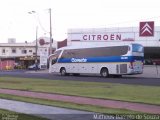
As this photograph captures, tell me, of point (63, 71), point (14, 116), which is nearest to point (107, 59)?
point (63, 71)

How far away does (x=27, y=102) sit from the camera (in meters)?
17.5

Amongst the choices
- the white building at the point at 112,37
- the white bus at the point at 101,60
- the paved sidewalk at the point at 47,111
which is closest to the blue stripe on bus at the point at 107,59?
the white bus at the point at 101,60

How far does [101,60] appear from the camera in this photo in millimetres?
44188

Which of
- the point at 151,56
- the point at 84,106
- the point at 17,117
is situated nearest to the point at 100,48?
the point at 84,106

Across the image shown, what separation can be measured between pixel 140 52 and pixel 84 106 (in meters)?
28.3

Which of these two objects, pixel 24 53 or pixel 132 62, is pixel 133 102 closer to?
pixel 132 62

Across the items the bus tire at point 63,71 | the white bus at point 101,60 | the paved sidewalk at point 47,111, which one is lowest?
the paved sidewalk at point 47,111

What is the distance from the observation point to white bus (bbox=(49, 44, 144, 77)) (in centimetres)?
4184

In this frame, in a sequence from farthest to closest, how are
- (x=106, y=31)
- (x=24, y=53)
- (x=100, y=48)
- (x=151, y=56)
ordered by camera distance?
(x=24, y=53) → (x=151, y=56) → (x=106, y=31) → (x=100, y=48)

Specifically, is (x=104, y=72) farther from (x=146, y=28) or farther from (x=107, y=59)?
(x=146, y=28)

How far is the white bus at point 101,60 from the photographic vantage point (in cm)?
4184

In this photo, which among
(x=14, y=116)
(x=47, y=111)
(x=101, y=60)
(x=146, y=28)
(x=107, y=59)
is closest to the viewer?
(x=14, y=116)

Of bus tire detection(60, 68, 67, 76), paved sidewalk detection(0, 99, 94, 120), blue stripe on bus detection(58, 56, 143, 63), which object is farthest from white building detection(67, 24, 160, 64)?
paved sidewalk detection(0, 99, 94, 120)

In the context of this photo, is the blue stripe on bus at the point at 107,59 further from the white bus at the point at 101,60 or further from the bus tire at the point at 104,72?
the bus tire at the point at 104,72
